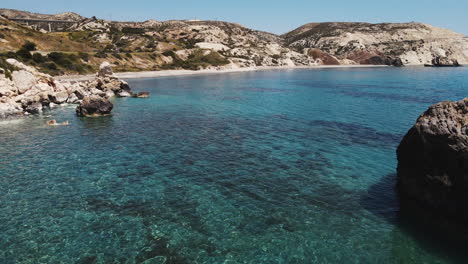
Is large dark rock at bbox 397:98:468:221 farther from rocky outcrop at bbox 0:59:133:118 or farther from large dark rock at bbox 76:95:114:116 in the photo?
rocky outcrop at bbox 0:59:133:118

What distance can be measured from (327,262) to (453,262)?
6515mm

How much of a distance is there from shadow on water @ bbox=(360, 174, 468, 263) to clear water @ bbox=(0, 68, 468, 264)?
0.12 metres

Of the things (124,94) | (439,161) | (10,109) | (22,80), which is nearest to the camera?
(439,161)

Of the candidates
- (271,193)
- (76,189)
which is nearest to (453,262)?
(271,193)

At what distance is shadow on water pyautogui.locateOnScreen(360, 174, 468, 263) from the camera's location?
16.8m

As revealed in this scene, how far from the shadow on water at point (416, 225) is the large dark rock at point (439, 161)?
75 cm

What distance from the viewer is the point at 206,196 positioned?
23.5 metres

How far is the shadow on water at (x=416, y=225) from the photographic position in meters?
16.8

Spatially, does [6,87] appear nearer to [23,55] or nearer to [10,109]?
[10,109]

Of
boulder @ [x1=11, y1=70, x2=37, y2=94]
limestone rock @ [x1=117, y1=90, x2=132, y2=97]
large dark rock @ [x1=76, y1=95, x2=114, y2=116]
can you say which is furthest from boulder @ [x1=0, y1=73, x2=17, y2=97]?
limestone rock @ [x1=117, y1=90, x2=132, y2=97]

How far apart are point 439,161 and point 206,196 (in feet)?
53.3

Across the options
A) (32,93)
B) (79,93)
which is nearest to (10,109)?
(32,93)

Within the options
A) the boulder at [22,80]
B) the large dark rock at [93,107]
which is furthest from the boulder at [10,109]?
the large dark rock at [93,107]

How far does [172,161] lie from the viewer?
31.6m
